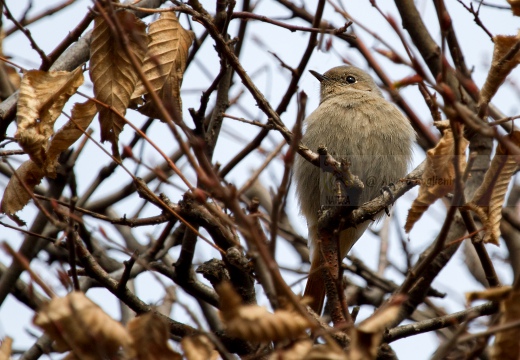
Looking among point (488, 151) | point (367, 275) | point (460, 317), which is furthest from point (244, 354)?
point (488, 151)

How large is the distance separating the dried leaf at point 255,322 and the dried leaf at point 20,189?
5.44ft

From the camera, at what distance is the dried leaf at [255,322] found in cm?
207

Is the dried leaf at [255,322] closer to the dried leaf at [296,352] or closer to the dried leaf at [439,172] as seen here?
the dried leaf at [296,352]

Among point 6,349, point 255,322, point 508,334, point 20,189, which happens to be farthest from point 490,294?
point 20,189

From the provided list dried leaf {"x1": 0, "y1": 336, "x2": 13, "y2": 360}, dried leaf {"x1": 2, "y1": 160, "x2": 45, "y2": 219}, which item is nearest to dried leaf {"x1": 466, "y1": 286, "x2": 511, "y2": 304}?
dried leaf {"x1": 0, "y1": 336, "x2": 13, "y2": 360}

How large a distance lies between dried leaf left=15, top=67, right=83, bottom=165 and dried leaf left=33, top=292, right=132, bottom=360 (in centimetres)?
113

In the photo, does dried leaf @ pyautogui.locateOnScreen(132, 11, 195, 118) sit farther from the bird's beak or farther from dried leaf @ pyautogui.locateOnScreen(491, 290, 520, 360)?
the bird's beak

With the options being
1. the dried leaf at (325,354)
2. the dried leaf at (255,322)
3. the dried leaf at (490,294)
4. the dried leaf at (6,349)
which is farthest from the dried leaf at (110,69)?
the dried leaf at (490,294)

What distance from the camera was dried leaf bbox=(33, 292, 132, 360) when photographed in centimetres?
206

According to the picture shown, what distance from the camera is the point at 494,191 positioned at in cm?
309

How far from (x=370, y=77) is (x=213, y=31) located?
11.8 feet

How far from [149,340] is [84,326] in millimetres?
213

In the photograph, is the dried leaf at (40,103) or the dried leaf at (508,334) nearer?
the dried leaf at (508,334)

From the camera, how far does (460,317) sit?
3.63m
